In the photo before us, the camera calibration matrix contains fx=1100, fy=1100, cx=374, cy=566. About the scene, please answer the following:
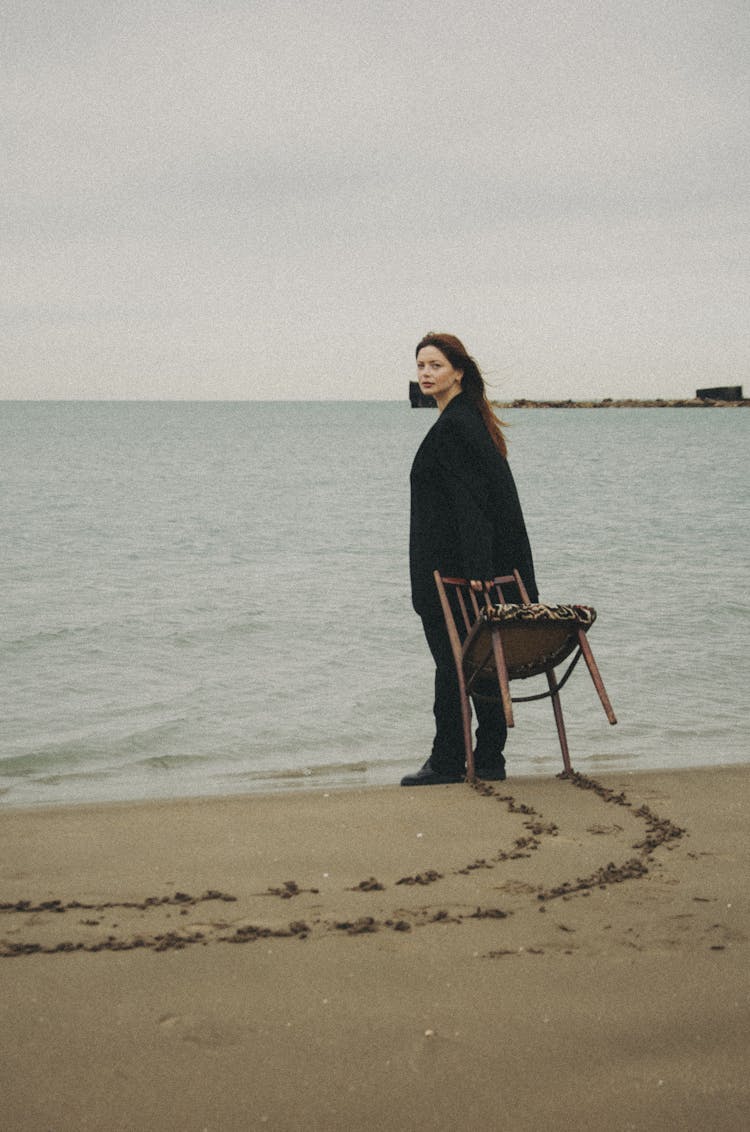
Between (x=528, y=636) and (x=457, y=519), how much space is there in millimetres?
654

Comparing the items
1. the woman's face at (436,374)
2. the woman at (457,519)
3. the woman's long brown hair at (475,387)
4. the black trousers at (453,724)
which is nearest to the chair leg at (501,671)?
the woman at (457,519)

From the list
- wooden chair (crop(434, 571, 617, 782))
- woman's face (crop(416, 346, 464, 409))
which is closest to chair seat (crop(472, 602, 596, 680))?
wooden chair (crop(434, 571, 617, 782))

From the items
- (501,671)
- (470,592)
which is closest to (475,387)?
(470,592)

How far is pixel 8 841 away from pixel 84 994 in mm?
1643

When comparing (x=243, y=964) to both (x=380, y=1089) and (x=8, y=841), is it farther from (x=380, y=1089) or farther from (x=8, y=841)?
(x=8, y=841)

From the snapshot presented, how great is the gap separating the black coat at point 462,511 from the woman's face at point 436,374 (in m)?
0.06

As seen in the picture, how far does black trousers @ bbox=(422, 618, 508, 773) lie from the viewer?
206 inches

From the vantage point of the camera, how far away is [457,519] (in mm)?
5074

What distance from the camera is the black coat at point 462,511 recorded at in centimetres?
503

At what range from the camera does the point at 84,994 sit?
113 inches

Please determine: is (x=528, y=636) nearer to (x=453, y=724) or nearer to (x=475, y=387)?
(x=453, y=724)

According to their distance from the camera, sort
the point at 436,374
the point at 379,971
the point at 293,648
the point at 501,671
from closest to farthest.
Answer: the point at 379,971, the point at 501,671, the point at 436,374, the point at 293,648

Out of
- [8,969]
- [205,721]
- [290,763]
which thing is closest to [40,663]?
[205,721]

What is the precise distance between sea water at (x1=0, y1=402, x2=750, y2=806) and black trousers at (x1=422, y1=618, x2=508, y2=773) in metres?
0.88
